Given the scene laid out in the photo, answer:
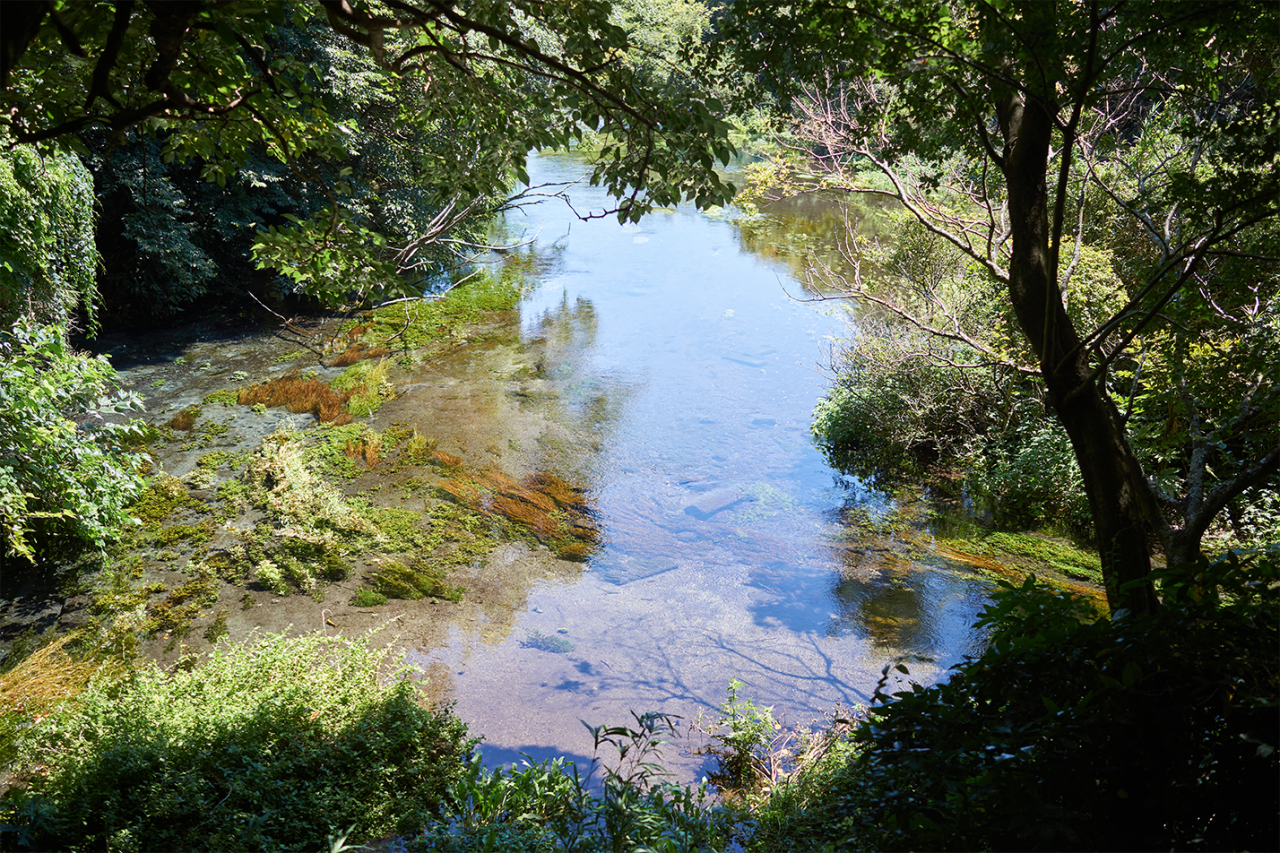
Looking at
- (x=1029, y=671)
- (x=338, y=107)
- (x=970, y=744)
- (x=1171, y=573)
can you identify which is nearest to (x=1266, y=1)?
(x=1171, y=573)

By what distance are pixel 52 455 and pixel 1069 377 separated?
6.98 metres

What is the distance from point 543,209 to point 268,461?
17593 mm

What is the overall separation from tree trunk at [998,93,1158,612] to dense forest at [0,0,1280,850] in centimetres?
2

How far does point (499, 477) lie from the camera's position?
28.7 ft

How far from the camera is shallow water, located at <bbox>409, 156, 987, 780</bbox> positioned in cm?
575

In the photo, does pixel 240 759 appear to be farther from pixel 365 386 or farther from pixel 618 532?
pixel 365 386

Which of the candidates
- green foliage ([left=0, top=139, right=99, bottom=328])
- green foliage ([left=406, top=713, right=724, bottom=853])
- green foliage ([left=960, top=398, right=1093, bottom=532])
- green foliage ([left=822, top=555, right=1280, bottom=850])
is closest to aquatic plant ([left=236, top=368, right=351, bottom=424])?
green foliage ([left=0, top=139, right=99, bottom=328])

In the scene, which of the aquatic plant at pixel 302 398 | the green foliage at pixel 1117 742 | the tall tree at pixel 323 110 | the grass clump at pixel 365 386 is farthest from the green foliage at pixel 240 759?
the grass clump at pixel 365 386

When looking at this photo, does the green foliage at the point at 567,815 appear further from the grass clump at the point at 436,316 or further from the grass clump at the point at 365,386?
the grass clump at the point at 436,316

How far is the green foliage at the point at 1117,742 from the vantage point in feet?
5.12

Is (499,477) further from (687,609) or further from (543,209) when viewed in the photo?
(543,209)

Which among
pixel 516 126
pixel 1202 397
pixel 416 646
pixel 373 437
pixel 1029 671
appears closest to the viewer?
pixel 1029 671

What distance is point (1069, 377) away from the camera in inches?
142

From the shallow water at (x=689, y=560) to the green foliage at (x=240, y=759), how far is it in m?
0.90
